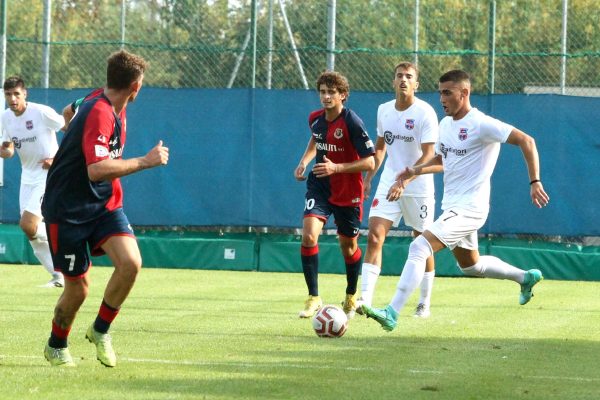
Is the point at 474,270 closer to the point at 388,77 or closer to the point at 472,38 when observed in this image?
the point at 388,77

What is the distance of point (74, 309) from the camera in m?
7.97

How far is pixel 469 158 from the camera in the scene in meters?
10.3

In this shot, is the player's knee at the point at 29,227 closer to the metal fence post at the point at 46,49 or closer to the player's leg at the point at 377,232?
the metal fence post at the point at 46,49

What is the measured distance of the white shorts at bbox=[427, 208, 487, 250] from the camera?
997 cm

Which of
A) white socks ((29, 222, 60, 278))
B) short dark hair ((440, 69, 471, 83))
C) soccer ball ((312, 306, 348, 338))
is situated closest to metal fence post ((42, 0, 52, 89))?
white socks ((29, 222, 60, 278))

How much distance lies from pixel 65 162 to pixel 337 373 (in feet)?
6.89

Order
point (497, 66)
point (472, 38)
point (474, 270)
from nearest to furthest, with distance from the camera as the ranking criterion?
point (474, 270)
point (497, 66)
point (472, 38)

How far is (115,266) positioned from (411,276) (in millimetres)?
2656

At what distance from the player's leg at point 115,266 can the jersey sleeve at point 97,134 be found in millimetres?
502

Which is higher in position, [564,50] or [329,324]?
[564,50]

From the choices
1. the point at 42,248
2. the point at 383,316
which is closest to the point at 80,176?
the point at 383,316

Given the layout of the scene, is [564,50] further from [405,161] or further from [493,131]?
[493,131]

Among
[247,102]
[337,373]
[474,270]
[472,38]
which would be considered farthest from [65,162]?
[472,38]

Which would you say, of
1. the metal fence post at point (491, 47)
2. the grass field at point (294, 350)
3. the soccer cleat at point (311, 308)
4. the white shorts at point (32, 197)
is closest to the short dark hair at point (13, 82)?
the white shorts at point (32, 197)
